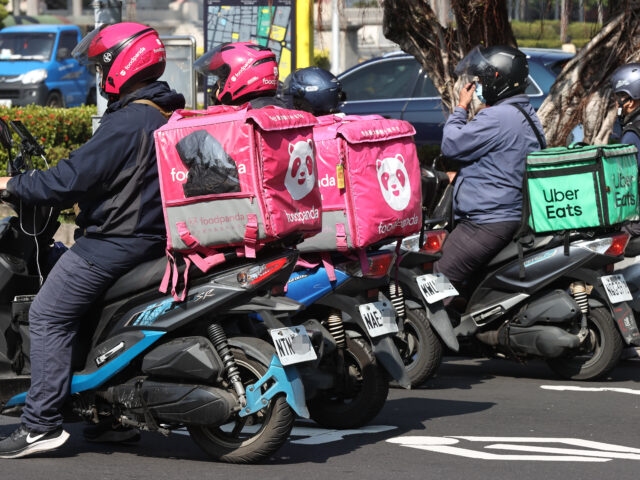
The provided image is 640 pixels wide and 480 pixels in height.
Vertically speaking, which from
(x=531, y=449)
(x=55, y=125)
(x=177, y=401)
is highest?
(x=177, y=401)

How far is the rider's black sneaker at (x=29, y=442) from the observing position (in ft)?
17.8

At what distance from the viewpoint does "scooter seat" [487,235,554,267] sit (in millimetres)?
7598

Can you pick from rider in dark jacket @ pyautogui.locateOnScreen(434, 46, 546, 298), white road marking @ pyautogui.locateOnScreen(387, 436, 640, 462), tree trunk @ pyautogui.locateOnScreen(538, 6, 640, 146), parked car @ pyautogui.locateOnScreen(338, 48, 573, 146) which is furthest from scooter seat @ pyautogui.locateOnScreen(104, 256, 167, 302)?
parked car @ pyautogui.locateOnScreen(338, 48, 573, 146)

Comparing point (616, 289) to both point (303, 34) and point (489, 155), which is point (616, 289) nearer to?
point (489, 155)

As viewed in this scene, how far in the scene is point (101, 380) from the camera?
540 centimetres

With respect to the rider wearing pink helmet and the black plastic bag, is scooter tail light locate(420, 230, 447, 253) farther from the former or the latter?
the black plastic bag

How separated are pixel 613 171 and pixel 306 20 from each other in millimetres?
8181

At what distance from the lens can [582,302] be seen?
755 centimetres

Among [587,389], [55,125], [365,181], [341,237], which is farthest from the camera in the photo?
[55,125]

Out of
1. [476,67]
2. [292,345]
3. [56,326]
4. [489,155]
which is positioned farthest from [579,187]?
[56,326]

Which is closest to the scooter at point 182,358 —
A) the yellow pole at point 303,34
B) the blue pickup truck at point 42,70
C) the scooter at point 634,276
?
the scooter at point 634,276

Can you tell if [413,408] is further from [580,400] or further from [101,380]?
[101,380]

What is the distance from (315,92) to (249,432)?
9.47 feet

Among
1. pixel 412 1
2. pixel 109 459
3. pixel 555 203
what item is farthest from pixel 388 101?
pixel 109 459
